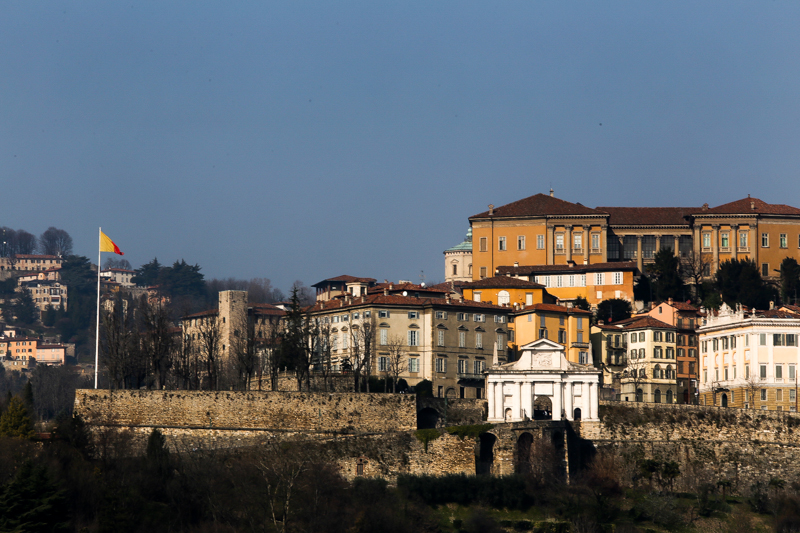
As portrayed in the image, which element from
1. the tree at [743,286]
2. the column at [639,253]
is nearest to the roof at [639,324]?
the tree at [743,286]

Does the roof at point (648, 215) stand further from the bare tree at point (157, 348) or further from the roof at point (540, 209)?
the bare tree at point (157, 348)

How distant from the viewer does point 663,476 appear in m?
72.2

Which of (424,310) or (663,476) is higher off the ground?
(424,310)

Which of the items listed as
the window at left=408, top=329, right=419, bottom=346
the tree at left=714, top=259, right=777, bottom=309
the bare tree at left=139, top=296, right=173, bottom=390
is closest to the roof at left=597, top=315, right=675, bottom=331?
the tree at left=714, top=259, right=777, bottom=309

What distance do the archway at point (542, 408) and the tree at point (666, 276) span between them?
1183 inches

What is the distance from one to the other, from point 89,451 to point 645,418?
100.0 ft

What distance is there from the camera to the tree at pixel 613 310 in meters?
101

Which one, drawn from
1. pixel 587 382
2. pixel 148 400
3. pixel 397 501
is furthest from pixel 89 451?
pixel 587 382

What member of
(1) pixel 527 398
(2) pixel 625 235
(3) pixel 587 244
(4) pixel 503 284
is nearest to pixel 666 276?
(3) pixel 587 244

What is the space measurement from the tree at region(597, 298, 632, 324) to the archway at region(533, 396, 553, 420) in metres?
23.9

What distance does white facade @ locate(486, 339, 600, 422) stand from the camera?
7456 centimetres

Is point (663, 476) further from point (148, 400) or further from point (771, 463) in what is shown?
point (148, 400)

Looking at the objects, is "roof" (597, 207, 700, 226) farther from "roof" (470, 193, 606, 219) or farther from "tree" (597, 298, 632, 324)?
"tree" (597, 298, 632, 324)

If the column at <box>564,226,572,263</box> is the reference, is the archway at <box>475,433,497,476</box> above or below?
below
